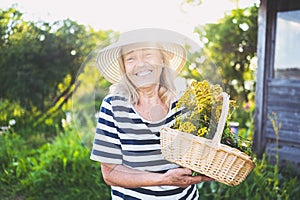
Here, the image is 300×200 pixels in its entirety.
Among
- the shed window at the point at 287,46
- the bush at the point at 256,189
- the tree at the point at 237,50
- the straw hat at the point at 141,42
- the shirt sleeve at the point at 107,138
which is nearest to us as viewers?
the straw hat at the point at 141,42

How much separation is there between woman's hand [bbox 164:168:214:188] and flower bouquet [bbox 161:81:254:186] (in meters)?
0.03

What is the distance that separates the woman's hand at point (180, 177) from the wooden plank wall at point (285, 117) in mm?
2335

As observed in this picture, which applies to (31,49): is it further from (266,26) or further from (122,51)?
(122,51)

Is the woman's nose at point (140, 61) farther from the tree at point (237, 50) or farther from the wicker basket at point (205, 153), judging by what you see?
the tree at point (237, 50)

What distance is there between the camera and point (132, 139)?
1020 millimetres

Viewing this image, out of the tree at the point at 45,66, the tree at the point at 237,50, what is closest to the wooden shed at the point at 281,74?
the tree at the point at 237,50

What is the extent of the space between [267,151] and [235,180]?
95.5 inches

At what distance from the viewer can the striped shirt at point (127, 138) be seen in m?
0.99

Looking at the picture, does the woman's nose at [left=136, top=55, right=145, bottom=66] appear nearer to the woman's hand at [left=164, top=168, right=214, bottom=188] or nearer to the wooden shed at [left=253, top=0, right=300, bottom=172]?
the woman's hand at [left=164, top=168, right=214, bottom=188]

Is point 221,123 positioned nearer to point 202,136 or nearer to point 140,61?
point 202,136

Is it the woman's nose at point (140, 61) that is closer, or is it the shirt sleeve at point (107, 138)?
the woman's nose at point (140, 61)

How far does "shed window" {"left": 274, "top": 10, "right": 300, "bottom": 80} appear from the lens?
314cm

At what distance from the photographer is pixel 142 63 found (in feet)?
3.02

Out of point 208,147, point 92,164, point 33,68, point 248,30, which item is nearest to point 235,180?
point 208,147
